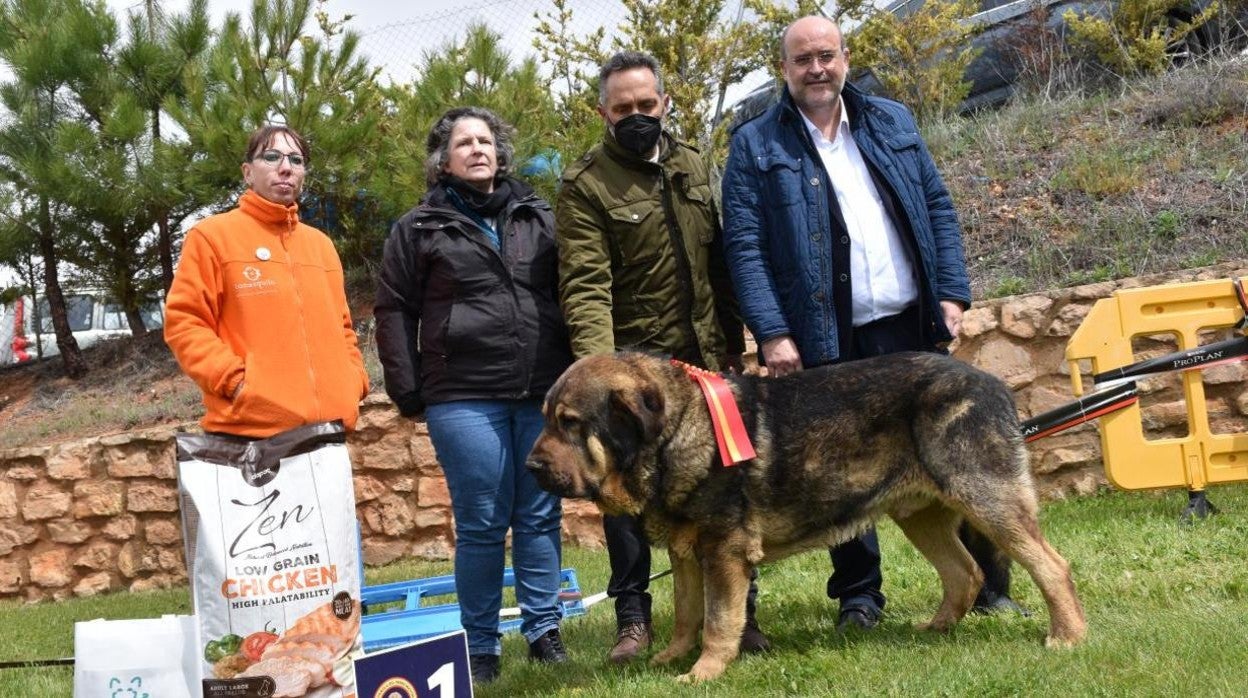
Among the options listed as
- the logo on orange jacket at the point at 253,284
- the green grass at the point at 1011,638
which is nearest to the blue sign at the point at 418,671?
the green grass at the point at 1011,638

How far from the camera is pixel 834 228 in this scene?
14.9 ft

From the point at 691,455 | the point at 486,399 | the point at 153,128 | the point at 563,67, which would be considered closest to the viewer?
the point at 691,455

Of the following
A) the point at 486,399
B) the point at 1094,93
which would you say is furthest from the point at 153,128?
the point at 1094,93

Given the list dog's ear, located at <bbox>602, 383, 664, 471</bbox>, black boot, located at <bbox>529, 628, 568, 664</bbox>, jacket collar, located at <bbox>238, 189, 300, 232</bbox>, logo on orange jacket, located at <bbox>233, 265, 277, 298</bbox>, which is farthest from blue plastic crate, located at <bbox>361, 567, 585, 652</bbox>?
jacket collar, located at <bbox>238, 189, 300, 232</bbox>

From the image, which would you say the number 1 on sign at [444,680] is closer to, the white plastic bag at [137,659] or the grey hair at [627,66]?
the white plastic bag at [137,659]

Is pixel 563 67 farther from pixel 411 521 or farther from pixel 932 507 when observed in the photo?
pixel 932 507

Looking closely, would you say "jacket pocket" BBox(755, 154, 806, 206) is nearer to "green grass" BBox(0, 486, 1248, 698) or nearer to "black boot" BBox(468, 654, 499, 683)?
"green grass" BBox(0, 486, 1248, 698)

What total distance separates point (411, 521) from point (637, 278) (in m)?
4.53

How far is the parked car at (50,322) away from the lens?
11.7m

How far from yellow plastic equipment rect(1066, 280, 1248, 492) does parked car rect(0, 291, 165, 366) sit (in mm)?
8976

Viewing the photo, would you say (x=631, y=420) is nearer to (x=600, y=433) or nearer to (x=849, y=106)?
(x=600, y=433)

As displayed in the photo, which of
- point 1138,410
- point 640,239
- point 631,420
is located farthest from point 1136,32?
point 631,420

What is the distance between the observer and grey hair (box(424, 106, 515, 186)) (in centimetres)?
477

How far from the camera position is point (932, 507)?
15.2ft
